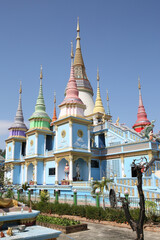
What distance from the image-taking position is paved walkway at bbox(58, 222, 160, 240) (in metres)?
9.50

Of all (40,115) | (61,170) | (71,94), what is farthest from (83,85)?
(61,170)

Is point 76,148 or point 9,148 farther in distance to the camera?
point 9,148

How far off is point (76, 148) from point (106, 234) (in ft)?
55.3

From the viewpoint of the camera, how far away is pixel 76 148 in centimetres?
2681

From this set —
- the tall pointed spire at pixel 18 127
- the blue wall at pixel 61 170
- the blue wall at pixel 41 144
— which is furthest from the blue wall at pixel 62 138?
the tall pointed spire at pixel 18 127

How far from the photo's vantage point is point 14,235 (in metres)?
6.64

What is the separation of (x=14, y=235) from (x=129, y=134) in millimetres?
24164

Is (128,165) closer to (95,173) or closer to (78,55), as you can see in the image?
(95,173)

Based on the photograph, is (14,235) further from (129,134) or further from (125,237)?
(129,134)

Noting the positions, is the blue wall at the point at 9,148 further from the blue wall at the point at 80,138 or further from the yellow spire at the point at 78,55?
the yellow spire at the point at 78,55

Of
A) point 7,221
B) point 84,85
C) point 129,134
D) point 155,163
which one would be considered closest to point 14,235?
point 7,221

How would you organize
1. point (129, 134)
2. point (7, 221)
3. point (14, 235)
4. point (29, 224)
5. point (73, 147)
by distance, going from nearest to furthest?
point (14, 235) < point (7, 221) < point (29, 224) < point (73, 147) < point (129, 134)

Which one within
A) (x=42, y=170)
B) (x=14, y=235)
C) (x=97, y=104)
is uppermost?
(x=97, y=104)

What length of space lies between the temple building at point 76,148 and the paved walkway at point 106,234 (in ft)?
25.2
